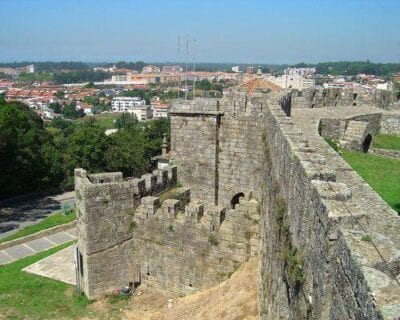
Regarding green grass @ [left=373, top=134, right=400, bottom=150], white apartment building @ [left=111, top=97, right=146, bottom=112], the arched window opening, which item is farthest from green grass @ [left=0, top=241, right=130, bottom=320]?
white apartment building @ [left=111, top=97, right=146, bottom=112]

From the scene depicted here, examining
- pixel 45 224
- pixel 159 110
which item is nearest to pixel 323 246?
pixel 45 224

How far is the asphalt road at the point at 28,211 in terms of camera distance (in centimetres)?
2924

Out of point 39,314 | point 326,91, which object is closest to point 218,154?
point 39,314

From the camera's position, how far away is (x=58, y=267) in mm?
17875

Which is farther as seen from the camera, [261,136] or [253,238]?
[261,136]

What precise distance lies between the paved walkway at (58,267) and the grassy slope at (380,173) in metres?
9.76

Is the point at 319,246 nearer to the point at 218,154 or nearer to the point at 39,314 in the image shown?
the point at 218,154

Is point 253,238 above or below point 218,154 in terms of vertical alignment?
below

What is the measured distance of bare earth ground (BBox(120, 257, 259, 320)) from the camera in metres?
10.5

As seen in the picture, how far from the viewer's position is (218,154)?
49.5 ft

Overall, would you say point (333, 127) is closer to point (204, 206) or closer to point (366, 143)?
point (366, 143)

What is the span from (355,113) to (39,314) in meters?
14.2

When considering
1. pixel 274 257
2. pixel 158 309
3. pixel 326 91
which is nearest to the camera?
pixel 274 257

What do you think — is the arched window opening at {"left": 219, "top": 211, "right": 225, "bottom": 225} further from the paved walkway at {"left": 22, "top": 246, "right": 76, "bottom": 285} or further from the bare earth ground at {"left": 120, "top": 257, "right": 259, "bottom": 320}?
the paved walkway at {"left": 22, "top": 246, "right": 76, "bottom": 285}
